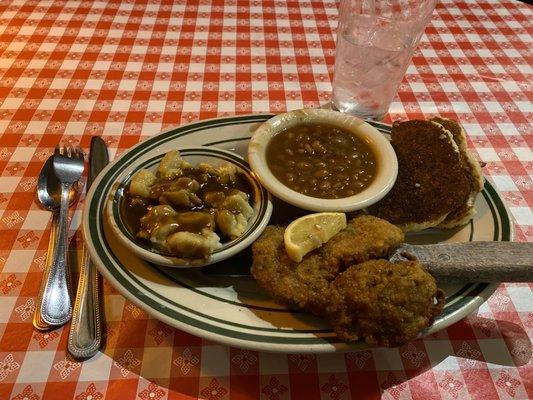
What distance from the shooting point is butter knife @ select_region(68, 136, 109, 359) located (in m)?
1.56

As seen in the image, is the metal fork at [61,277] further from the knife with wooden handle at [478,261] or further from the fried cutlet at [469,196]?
the fried cutlet at [469,196]

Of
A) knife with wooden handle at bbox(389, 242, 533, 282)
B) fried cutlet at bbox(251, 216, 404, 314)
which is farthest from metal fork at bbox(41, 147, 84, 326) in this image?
knife with wooden handle at bbox(389, 242, 533, 282)

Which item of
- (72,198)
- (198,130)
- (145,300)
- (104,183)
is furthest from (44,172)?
(145,300)

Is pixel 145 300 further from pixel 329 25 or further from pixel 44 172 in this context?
pixel 329 25

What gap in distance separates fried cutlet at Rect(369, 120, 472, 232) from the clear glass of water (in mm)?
685

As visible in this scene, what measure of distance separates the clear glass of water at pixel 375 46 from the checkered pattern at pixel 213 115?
0.22 metres

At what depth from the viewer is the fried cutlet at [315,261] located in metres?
1.50

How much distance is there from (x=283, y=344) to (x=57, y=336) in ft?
2.94

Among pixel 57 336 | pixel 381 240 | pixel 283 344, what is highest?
pixel 381 240

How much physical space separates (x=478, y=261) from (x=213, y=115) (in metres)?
1.81

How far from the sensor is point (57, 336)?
1628mm

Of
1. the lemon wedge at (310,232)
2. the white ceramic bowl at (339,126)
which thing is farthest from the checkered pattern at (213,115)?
the white ceramic bowl at (339,126)

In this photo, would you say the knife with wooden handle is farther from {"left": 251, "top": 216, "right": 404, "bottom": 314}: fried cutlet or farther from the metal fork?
the metal fork

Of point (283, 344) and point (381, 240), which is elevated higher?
point (381, 240)
